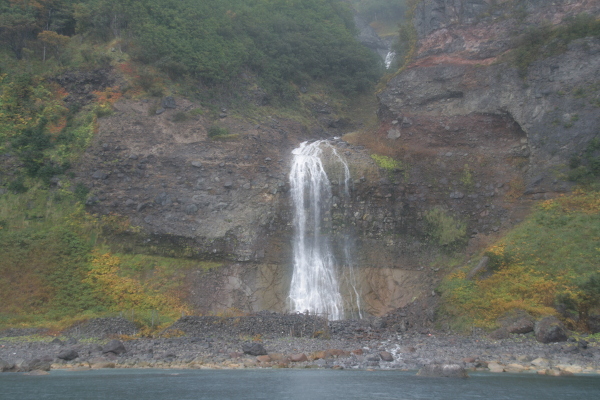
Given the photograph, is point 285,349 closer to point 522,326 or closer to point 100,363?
point 100,363

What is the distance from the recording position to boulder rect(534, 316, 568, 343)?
1856 cm

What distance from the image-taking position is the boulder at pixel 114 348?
19.0 metres

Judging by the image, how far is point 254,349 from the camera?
19.1 meters

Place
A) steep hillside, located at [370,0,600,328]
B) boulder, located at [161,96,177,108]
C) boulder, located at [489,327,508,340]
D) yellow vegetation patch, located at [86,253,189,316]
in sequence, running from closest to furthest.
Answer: boulder, located at [489,327,508,340] < steep hillside, located at [370,0,600,328] < yellow vegetation patch, located at [86,253,189,316] < boulder, located at [161,96,177,108]

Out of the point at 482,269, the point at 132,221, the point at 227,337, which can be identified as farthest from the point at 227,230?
the point at 482,269

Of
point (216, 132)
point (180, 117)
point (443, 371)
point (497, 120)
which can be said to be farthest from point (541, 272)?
point (180, 117)

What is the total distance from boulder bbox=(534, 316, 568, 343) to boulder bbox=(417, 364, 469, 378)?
183 inches

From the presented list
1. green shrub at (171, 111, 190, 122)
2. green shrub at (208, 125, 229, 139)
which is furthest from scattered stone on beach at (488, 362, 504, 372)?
green shrub at (171, 111, 190, 122)

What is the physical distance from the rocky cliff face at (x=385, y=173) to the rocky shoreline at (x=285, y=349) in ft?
12.0

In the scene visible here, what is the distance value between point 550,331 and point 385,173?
1426cm

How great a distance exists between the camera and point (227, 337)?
2145cm

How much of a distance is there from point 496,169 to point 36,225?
2595cm

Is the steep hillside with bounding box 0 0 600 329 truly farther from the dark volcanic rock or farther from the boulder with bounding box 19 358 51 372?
the boulder with bounding box 19 358 51 372

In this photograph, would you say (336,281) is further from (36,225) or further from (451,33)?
(451,33)
